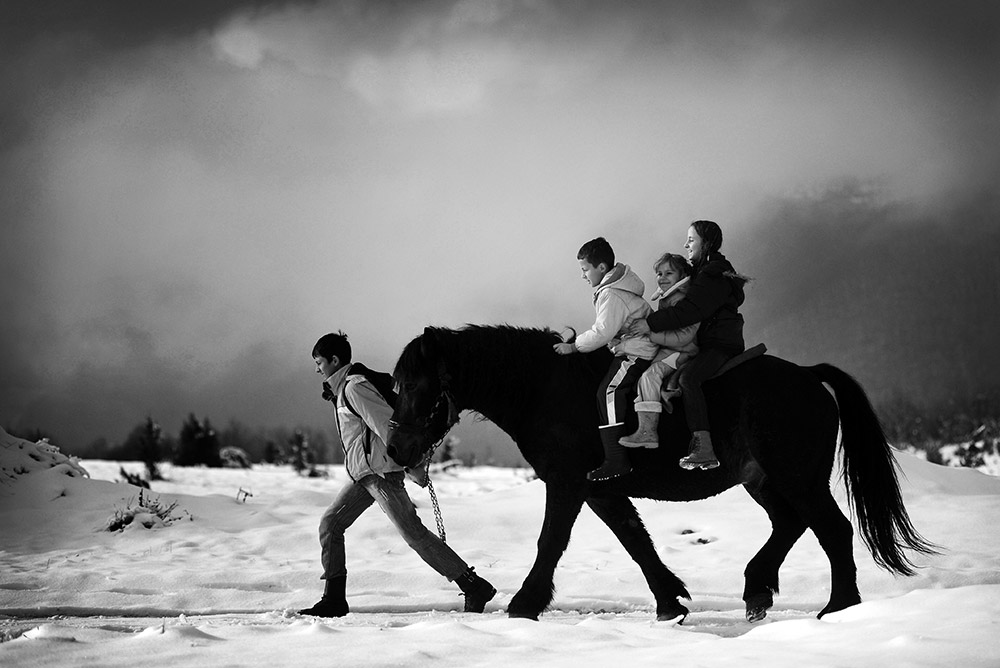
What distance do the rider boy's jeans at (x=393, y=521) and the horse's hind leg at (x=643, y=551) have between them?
105 cm

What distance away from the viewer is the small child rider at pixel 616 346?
4973 mm

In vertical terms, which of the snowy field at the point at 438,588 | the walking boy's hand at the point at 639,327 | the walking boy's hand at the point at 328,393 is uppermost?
the walking boy's hand at the point at 639,327

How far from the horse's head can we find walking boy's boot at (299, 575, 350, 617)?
1.12 metres

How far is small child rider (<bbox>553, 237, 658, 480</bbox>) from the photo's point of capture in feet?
16.3

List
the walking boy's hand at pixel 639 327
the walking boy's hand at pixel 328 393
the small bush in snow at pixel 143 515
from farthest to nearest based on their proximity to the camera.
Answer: the small bush in snow at pixel 143 515
the walking boy's hand at pixel 328 393
the walking boy's hand at pixel 639 327

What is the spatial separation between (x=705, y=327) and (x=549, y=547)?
1.63m

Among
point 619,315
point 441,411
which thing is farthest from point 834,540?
point 441,411

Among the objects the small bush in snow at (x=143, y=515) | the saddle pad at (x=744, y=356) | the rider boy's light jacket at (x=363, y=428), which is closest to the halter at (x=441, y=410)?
the rider boy's light jacket at (x=363, y=428)

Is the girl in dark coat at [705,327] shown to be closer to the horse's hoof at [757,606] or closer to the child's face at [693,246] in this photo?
the child's face at [693,246]

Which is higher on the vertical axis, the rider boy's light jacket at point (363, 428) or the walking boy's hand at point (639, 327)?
the walking boy's hand at point (639, 327)

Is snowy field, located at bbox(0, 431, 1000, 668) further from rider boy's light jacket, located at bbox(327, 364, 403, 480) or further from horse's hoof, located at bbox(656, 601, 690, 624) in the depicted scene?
rider boy's light jacket, located at bbox(327, 364, 403, 480)

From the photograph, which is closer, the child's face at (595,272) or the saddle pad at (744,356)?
the saddle pad at (744,356)

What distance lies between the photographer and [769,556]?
5.34 m

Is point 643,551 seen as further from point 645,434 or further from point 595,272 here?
point 595,272
